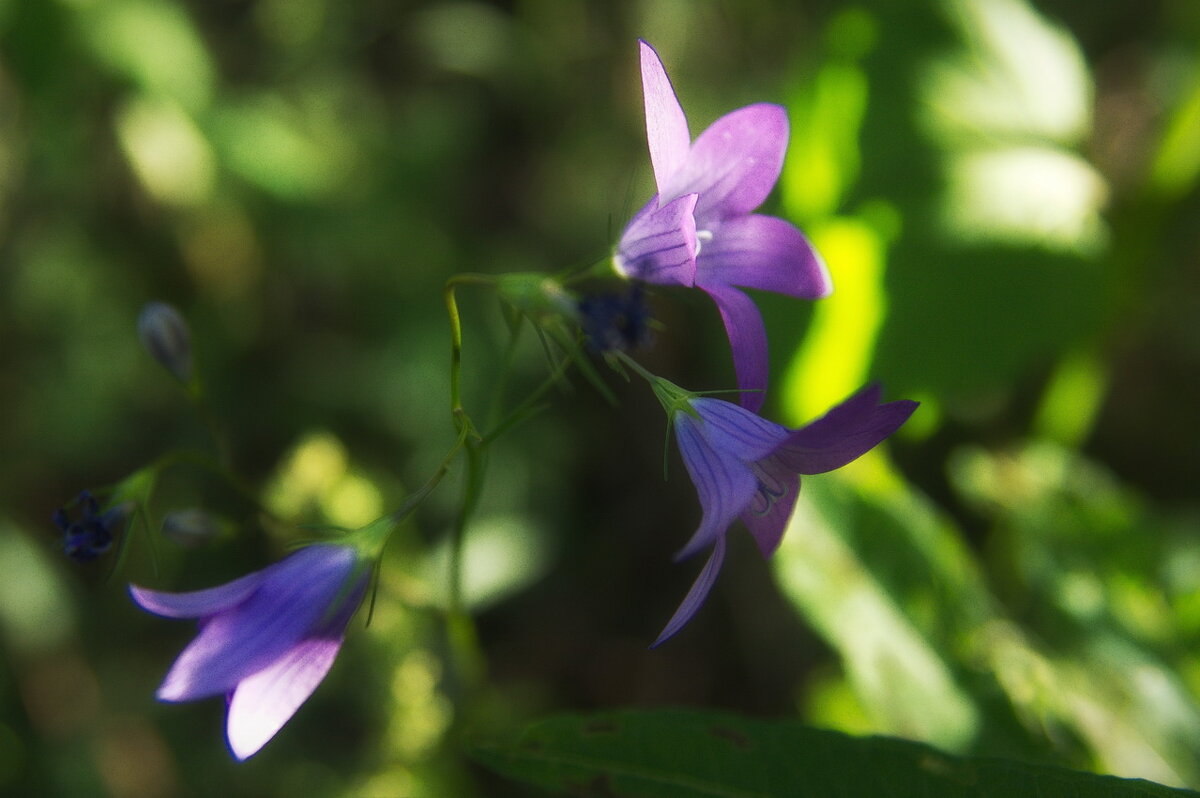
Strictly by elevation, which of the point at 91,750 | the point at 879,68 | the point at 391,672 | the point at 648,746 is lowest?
the point at 91,750

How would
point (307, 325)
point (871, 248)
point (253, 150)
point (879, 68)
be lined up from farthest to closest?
point (307, 325), point (253, 150), point (879, 68), point (871, 248)

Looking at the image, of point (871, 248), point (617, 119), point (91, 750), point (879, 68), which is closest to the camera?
point (871, 248)

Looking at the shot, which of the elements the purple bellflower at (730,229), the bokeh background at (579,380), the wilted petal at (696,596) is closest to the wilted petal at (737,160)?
the purple bellflower at (730,229)

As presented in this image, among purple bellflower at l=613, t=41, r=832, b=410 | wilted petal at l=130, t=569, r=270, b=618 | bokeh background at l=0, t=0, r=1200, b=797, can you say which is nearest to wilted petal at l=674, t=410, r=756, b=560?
purple bellflower at l=613, t=41, r=832, b=410

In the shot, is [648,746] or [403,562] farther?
[403,562]

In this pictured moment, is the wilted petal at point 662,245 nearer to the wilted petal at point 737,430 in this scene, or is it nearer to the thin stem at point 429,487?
the wilted petal at point 737,430

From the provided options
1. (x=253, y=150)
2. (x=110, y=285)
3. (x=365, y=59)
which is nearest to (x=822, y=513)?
(x=253, y=150)

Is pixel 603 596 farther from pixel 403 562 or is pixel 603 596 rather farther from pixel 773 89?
pixel 773 89

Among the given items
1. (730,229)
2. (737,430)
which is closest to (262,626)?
(737,430)

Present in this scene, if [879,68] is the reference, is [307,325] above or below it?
below
